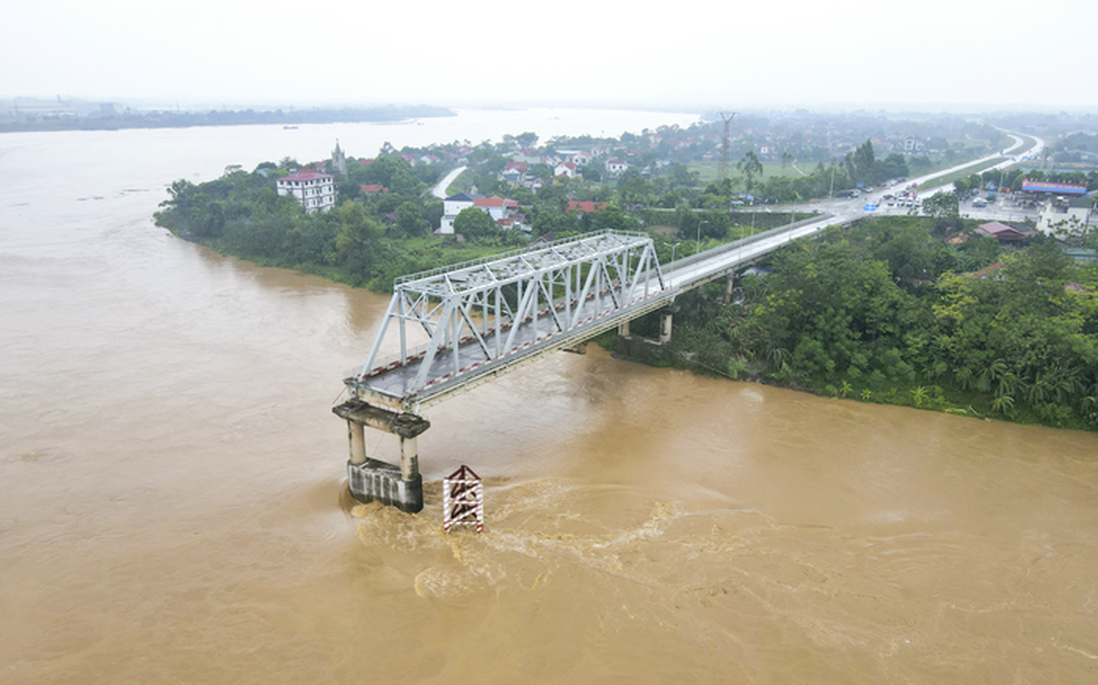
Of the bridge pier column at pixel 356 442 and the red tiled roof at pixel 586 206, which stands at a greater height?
the red tiled roof at pixel 586 206

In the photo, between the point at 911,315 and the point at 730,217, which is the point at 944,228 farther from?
the point at 911,315

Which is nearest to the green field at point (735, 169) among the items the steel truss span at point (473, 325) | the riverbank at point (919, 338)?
the riverbank at point (919, 338)

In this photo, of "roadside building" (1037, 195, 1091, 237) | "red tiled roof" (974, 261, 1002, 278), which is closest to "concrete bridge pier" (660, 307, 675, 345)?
"red tiled roof" (974, 261, 1002, 278)

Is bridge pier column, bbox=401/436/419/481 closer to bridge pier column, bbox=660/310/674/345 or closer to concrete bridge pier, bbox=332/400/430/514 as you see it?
concrete bridge pier, bbox=332/400/430/514

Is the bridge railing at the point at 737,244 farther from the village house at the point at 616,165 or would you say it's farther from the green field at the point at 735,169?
the village house at the point at 616,165

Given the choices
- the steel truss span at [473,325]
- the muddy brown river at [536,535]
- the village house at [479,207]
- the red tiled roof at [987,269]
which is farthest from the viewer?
the village house at [479,207]

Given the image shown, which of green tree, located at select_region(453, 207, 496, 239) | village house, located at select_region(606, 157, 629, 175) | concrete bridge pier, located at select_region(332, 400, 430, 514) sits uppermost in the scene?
village house, located at select_region(606, 157, 629, 175)

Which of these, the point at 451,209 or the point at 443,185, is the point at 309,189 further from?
the point at 443,185
